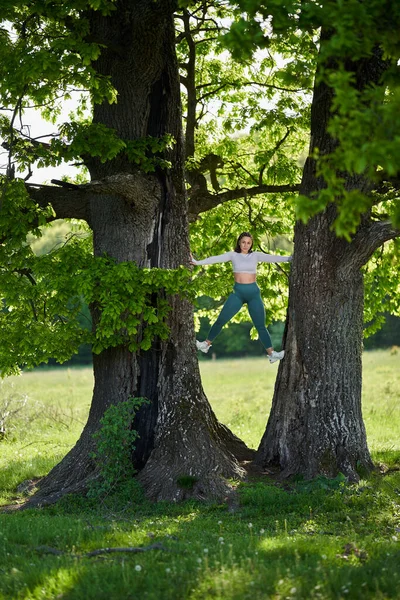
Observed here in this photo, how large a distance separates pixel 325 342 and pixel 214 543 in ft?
14.7

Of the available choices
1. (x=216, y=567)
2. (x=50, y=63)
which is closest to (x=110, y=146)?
(x=50, y=63)

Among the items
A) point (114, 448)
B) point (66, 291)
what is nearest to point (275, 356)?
point (114, 448)

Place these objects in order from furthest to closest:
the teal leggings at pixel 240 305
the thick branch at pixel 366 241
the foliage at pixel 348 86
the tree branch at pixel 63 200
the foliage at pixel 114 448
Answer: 1. the tree branch at pixel 63 200
2. the teal leggings at pixel 240 305
3. the thick branch at pixel 366 241
4. the foliage at pixel 114 448
5. the foliage at pixel 348 86

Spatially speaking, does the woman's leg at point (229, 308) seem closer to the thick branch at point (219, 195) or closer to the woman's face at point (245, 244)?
the woman's face at point (245, 244)

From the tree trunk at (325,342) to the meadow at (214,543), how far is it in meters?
0.52

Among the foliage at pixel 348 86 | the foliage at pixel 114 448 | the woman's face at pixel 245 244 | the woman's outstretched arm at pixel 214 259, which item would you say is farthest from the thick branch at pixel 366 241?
the foliage at pixel 348 86

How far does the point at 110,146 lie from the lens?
422 inches

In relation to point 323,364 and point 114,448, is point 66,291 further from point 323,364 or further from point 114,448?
point 323,364

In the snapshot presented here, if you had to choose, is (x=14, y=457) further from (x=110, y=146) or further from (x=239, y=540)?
(x=239, y=540)

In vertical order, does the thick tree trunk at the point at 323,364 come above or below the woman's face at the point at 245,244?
below

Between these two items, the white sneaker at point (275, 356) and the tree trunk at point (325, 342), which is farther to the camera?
the white sneaker at point (275, 356)

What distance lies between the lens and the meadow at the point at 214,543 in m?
6.39

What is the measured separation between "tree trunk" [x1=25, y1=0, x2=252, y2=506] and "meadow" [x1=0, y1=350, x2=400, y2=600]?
0.87 metres

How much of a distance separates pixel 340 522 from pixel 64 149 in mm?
6075
